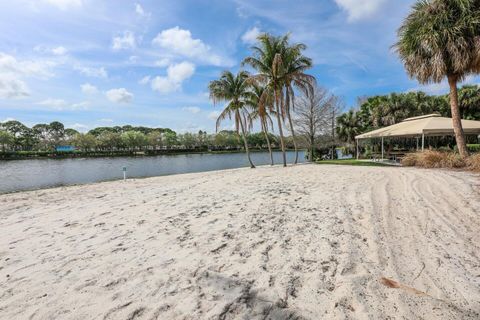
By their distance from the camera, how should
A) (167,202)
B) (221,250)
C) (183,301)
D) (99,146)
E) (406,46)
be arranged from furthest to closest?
(99,146) < (406,46) < (167,202) < (221,250) < (183,301)

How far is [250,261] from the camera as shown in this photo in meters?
2.97

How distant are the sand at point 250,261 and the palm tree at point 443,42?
7701mm

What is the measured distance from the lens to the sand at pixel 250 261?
7.05ft

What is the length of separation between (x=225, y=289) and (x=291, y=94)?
14.8m

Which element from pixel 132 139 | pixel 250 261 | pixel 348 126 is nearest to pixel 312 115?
pixel 348 126

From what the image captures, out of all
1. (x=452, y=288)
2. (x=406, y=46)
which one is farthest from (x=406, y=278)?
(x=406, y=46)

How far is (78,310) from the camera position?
2.14 m

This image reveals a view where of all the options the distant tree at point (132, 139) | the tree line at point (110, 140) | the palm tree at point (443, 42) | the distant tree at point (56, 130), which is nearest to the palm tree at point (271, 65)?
the palm tree at point (443, 42)

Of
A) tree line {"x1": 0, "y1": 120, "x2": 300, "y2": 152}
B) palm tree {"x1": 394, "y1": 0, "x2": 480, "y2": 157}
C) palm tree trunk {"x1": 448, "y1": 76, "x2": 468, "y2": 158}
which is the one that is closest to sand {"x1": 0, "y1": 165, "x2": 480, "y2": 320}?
palm tree trunk {"x1": 448, "y1": 76, "x2": 468, "y2": 158}

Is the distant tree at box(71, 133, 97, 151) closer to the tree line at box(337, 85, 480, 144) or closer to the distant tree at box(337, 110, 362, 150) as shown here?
the distant tree at box(337, 110, 362, 150)

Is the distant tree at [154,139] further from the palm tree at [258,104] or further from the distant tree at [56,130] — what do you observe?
the palm tree at [258,104]

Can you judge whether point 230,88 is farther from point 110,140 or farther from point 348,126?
point 110,140

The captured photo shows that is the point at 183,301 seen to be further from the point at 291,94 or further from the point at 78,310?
the point at 291,94

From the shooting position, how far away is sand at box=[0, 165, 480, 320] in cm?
215
